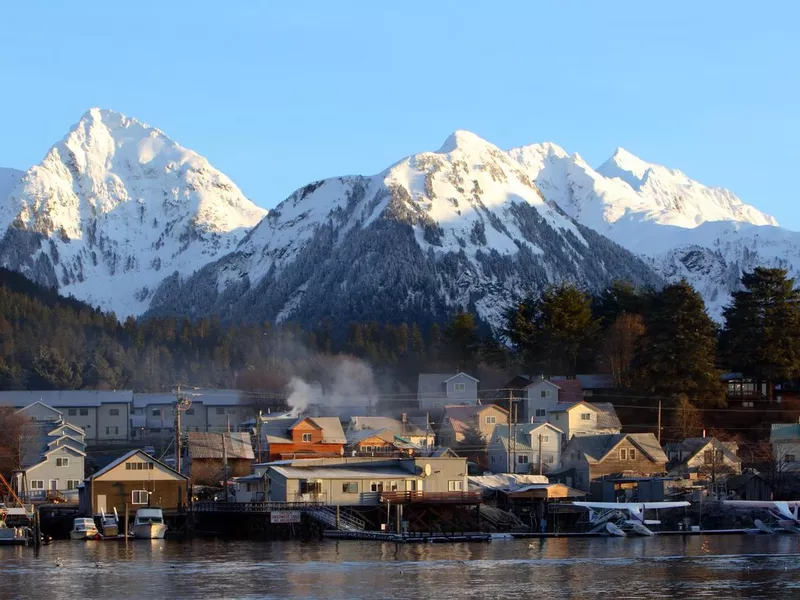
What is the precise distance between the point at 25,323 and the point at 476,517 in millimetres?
101364

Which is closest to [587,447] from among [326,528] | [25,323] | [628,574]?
[326,528]

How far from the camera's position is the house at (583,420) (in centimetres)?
11156

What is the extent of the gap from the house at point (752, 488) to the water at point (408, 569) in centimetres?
1534

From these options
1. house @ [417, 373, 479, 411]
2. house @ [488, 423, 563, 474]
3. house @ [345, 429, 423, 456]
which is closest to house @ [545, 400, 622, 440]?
house @ [488, 423, 563, 474]

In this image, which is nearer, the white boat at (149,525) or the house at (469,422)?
the white boat at (149,525)

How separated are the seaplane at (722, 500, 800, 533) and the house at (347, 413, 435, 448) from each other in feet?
95.8

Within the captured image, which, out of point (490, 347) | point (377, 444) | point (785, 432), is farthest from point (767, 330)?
point (490, 347)

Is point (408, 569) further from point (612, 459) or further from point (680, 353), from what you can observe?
point (680, 353)

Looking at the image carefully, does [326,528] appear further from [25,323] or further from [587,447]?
[25,323]

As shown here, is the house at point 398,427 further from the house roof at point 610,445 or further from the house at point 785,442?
the house at point 785,442

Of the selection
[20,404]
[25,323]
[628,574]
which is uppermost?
[25,323]

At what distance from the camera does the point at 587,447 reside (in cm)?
10175

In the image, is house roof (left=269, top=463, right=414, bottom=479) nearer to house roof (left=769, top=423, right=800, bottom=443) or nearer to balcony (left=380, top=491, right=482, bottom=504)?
balcony (left=380, top=491, right=482, bottom=504)

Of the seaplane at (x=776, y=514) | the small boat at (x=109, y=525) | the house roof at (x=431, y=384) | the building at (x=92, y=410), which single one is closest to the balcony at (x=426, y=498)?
the small boat at (x=109, y=525)
